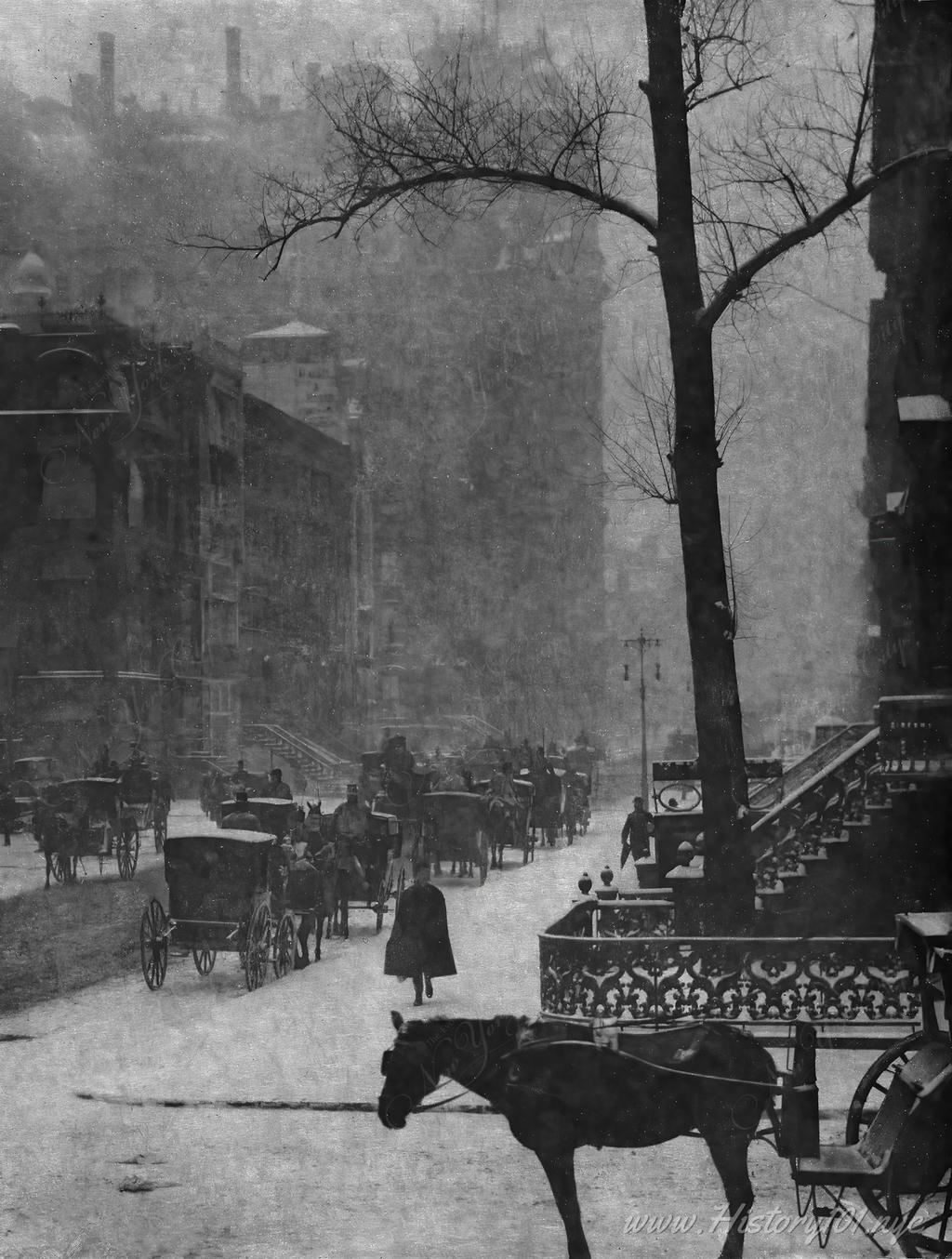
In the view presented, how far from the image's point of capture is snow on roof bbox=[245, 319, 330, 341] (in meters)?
31.5

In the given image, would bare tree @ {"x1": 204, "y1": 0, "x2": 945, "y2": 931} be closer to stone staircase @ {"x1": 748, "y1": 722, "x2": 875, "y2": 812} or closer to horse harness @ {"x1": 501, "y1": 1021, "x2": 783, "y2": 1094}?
horse harness @ {"x1": 501, "y1": 1021, "x2": 783, "y2": 1094}

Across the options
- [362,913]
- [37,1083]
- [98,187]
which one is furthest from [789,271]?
[362,913]

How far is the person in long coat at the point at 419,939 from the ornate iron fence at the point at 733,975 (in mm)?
2427

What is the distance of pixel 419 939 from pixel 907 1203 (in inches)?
258

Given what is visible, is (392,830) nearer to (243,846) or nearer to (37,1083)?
(243,846)

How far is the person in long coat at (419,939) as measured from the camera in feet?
41.2

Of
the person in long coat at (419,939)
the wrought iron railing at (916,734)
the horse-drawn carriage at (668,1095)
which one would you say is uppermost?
Answer: the wrought iron railing at (916,734)

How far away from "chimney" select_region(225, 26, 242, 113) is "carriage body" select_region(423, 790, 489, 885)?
13804mm

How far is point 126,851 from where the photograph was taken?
73.7 feet

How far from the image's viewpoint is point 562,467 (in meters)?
59.3

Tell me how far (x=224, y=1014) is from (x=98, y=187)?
886 cm

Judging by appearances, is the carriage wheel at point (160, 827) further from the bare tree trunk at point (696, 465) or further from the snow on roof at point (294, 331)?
the bare tree trunk at point (696, 465)

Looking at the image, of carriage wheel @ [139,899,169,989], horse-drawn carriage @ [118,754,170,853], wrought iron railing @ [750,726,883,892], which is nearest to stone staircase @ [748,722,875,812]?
wrought iron railing @ [750,726,883,892]

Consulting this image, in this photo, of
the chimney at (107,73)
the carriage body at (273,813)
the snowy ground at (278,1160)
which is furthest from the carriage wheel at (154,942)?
the carriage body at (273,813)
